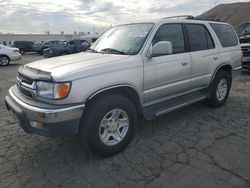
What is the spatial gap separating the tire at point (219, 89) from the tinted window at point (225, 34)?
709mm

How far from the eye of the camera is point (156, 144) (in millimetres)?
3658

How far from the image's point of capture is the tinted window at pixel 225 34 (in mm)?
5107

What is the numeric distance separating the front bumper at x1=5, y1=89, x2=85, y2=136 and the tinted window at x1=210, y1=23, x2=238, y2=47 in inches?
148

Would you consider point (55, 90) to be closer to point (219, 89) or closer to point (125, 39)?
point (125, 39)

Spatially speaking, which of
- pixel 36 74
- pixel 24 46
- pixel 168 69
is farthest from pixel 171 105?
pixel 24 46

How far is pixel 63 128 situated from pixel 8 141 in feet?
5.51

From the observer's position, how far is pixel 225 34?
5336 mm

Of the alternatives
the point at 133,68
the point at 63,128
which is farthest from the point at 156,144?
the point at 63,128

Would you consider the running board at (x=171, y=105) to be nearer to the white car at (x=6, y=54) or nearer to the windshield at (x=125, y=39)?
the windshield at (x=125, y=39)

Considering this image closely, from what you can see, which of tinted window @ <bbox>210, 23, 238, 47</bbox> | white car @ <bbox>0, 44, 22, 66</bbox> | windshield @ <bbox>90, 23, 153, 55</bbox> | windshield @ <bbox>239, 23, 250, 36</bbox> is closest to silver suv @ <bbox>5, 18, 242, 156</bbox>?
windshield @ <bbox>90, 23, 153, 55</bbox>

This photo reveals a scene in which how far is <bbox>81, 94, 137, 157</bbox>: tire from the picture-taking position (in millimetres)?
2982

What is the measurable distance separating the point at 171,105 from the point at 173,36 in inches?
49.0

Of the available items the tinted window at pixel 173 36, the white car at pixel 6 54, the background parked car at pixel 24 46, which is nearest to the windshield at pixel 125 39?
the tinted window at pixel 173 36

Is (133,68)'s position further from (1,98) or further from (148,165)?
(1,98)
